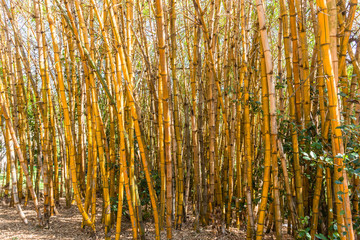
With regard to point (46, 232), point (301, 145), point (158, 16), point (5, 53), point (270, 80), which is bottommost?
point (46, 232)

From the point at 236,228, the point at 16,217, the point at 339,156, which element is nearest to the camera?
the point at 339,156

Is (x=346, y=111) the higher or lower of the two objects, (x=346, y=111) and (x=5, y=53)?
the lower

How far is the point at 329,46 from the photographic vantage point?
0.91 metres

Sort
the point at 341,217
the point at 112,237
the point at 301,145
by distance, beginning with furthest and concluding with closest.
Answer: the point at 112,237
the point at 301,145
the point at 341,217

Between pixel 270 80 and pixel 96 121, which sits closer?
pixel 270 80

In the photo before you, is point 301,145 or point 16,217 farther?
point 16,217

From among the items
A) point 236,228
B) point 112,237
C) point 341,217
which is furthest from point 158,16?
point 236,228

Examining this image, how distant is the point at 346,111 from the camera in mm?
1469

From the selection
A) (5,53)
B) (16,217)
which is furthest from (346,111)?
(5,53)

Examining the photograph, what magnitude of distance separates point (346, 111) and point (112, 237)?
5.64ft

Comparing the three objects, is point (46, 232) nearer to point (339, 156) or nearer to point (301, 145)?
point (301, 145)

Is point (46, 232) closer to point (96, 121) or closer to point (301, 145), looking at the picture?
point (96, 121)

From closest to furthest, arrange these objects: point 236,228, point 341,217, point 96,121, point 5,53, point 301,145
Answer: point 341,217
point 301,145
point 96,121
point 236,228
point 5,53

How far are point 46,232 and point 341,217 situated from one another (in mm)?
1967
